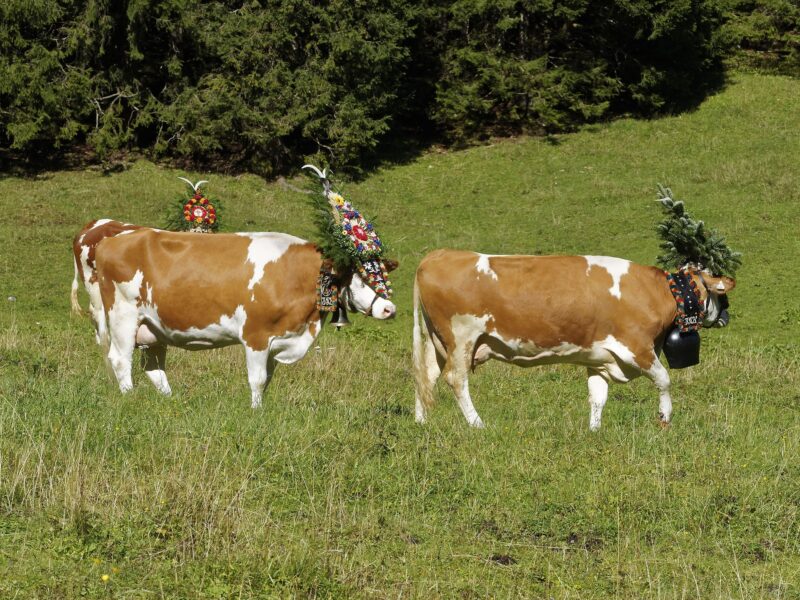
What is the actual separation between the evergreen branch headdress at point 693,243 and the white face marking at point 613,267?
1.90 feet

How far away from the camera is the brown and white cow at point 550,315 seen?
10055 mm

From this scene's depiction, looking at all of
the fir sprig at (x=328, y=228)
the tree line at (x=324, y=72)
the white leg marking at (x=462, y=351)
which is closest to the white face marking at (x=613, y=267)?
the white leg marking at (x=462, y=351)

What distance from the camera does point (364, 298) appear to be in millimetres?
10203

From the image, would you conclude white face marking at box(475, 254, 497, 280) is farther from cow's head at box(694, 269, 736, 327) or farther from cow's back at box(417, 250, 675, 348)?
cow's head at box(694, 269, 736, 327)

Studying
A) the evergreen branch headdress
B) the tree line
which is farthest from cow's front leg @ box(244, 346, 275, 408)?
the tree line

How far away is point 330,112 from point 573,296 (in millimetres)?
Answer: 23421

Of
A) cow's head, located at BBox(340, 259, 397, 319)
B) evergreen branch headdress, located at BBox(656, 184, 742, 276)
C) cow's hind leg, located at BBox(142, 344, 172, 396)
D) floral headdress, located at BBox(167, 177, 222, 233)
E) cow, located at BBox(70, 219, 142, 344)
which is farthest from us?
floral headdress, located at BBox(167, 177, 222, 233)

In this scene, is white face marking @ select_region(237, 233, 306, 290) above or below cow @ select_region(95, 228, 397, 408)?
above

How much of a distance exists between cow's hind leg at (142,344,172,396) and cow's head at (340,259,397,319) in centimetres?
205

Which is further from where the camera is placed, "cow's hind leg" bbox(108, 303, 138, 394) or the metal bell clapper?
"cow's hind leg" bbox(108, 303, 138, 394)

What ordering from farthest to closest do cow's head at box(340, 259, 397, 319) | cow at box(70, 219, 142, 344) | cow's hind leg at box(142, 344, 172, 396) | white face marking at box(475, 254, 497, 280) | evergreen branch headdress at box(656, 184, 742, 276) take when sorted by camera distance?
cow at box(70, 219, 142, 344), cow's hind leg at box(142, 344, 172, 396), evergreen branch headdress at box(656, 184, 742, 276), white face marking at box(475, 254, 497, 280), cow's head at box(340, 259, 397, 319)

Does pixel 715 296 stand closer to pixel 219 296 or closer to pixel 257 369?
pixel 257 369

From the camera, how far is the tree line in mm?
31375

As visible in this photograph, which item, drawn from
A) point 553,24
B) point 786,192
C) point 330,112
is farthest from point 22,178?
point 786,192
